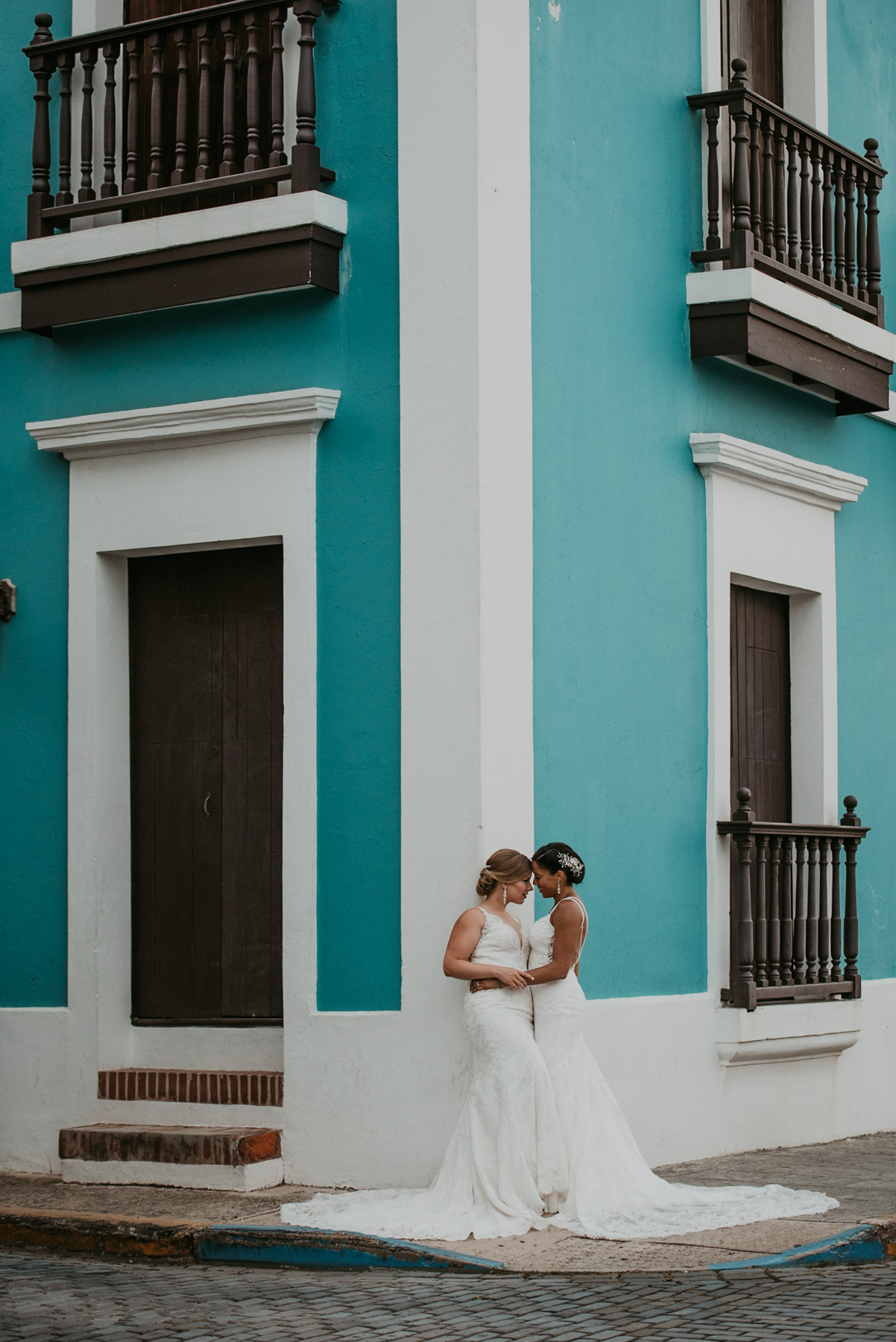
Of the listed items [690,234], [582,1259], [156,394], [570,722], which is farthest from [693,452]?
[582,1259]

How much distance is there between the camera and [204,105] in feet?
30.8

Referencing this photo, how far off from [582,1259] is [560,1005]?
4.48ft

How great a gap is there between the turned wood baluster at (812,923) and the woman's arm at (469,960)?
2.74 meters

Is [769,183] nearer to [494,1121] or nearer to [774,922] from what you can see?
[774,922]

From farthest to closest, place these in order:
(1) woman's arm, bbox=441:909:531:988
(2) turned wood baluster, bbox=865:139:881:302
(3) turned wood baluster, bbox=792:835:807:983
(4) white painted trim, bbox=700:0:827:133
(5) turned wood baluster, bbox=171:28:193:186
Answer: (4) white painted trim, bbox=700:0:827:133
(2) turned wood baluster, bbox=865:139:881:302
(3) turned wood baluster, bbox=792:835:807:983
(5) turned wood baluster, bbox=171:28:193:186
(1) woman's arm, bbox=441:909:531:988

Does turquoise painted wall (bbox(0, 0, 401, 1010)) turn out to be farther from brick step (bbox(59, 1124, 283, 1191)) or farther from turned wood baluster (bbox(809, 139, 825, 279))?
turned wood baluster (bbox(809, 139, 825, 279))

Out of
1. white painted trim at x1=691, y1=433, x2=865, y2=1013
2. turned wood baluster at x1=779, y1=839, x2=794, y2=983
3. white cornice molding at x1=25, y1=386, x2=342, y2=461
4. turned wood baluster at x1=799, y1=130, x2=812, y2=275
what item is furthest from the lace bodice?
turned wood baluster at x1=799, y1=130, x2=812, y2=275

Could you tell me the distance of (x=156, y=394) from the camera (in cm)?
964

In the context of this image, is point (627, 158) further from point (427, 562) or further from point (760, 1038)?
point (760, 1038)

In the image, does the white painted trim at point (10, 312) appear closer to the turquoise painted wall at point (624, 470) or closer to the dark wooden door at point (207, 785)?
the dark wooden door at point (207, 785)

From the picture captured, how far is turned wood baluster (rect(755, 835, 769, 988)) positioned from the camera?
1014 centimetres

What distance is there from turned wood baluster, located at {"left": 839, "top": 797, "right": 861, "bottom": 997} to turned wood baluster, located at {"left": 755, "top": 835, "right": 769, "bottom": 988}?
0.83m

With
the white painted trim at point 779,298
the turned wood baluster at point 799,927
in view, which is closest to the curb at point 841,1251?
the turned wood baluster at point 799,927

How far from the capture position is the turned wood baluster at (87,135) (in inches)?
383
